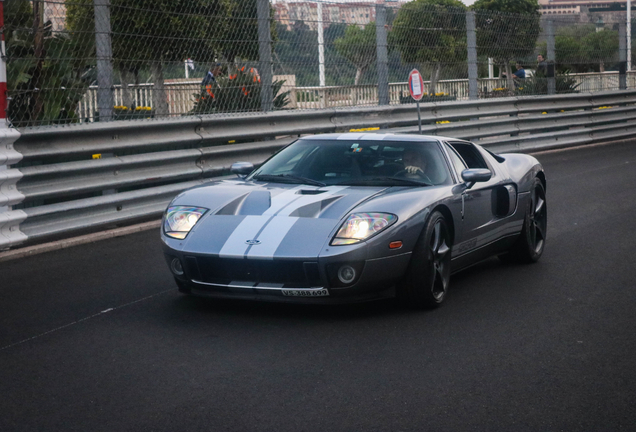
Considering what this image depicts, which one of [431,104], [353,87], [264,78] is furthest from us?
[431,104]

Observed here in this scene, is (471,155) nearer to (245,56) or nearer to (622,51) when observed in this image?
(245,56)

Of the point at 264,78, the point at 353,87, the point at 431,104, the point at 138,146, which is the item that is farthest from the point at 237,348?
the point at 431,104

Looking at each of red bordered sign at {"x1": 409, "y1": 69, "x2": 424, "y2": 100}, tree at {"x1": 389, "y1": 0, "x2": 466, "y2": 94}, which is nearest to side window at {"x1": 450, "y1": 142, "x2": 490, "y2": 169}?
tree at {"x1": 389, "y1": 0, "x2": 466, "y2": 94}

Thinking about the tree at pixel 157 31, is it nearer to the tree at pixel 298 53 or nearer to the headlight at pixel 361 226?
the tree at pixel 298 53

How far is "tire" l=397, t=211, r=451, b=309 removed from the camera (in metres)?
5.41

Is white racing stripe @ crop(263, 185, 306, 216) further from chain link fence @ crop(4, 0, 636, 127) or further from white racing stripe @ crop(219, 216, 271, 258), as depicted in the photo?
chain link fence @ crop(4, 0, 636, 127)

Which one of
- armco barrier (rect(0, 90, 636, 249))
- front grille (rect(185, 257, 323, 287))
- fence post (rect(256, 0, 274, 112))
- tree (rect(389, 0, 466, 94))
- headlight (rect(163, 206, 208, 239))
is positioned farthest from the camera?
tree (rect(389, 0, 466, 94))

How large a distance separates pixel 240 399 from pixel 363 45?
1044cm

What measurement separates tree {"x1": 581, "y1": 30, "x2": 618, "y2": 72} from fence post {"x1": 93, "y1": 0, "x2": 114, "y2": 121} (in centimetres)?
1380

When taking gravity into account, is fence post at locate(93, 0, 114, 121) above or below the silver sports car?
above

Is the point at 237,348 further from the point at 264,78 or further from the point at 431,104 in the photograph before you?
the point at 431,104

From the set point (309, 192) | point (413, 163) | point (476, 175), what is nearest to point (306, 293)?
point (309, 192)

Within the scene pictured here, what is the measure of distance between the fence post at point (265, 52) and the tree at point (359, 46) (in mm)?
1918

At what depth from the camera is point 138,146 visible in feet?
Result: 30.9
